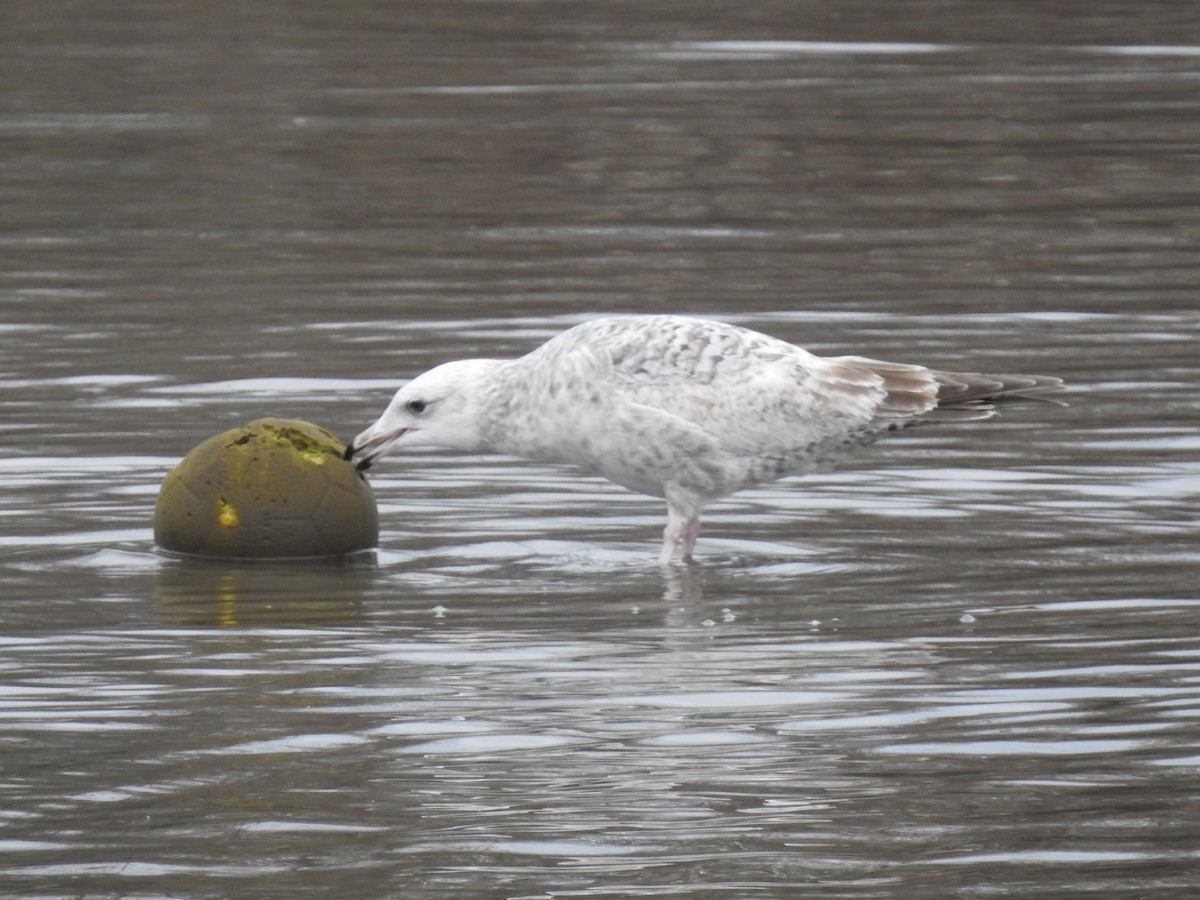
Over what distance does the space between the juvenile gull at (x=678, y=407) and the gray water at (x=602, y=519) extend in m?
0.39

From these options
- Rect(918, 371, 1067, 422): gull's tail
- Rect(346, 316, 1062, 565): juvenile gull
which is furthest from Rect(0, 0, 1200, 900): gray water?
Rect(918, 371, 1067, 422): gull's tail

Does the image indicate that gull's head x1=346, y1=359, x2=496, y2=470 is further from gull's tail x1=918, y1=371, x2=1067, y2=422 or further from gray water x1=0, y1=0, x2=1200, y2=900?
gull's tail x1=918, y1=371, x2=1067, y2=422

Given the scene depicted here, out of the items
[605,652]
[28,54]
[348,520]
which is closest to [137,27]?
[28,54]

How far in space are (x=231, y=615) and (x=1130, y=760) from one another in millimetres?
3673

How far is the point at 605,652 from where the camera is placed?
8812 millimetres

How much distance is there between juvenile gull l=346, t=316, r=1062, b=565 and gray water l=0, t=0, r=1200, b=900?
39cm

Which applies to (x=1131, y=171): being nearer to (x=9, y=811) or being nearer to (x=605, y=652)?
(x=605, y=652)

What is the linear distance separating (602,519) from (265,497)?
1624 mm

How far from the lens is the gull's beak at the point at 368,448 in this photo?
10.5m

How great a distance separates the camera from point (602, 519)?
443 inches

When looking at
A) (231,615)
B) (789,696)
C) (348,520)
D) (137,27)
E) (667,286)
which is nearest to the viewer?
(789,696)

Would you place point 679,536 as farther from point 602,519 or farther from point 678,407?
point 602,519

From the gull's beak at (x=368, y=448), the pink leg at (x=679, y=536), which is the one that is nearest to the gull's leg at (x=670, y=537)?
the pink leg at (x=679, y=536)

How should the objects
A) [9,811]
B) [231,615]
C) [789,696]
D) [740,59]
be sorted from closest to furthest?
1. [9,811]
2. [789,696]
3. [231,615]
4. [740,59]
